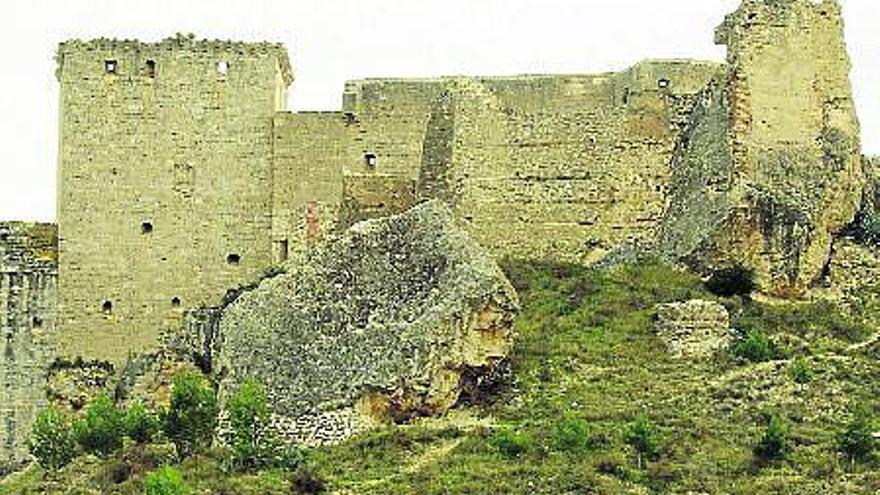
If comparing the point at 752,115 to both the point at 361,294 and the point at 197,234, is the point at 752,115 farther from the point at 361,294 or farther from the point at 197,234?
the point at 197,234

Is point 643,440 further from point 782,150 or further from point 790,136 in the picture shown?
point 790,136

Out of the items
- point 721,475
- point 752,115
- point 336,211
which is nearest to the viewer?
point 721,475

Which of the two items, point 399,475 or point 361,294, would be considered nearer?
point 399,475

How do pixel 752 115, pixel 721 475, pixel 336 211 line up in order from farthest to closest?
pixel 336 211
pixel 752 115
pixel 721 475

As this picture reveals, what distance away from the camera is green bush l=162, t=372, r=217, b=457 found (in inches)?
1236

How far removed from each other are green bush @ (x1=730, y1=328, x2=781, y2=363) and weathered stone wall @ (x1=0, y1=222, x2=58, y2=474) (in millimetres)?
12324

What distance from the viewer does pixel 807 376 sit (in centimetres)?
3103

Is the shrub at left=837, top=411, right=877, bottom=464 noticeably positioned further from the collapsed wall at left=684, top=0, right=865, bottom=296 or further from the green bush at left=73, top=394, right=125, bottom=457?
the green bush at left=73, top=394, right=125, bottom=457

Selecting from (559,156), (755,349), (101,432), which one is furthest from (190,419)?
(559,156)

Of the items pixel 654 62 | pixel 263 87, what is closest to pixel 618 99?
pixel 654 62

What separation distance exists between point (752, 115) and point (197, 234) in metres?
9.63

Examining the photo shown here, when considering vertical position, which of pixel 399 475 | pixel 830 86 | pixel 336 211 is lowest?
pixel 399 475

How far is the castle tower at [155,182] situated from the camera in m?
38.8

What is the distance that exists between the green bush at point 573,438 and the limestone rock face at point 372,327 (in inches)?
110
